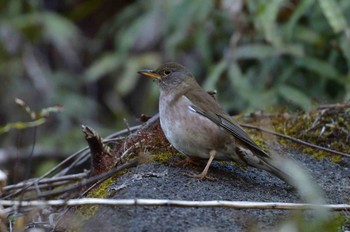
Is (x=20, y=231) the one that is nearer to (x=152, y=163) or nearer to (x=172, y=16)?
(x=152, y=163)

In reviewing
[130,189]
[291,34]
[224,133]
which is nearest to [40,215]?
[130,189]

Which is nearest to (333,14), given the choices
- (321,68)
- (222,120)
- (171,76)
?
(321,68)

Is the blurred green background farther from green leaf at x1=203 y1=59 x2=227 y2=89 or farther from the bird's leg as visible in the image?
the bird's leg

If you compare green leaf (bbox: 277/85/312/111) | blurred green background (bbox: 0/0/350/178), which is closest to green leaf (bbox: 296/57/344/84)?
blurred green background (bbox: 0/0/350/178)

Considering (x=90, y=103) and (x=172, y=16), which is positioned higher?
(x=172, y=16)

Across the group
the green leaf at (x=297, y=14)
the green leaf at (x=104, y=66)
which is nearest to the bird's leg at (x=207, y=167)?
the green leaf at (x=297, y=14)

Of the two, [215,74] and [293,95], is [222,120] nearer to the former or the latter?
[293,95]

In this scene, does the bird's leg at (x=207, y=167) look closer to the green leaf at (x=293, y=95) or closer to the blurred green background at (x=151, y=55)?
the blurred green background at (x=151, y=55)

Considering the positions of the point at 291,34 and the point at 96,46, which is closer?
the point at 291,34
